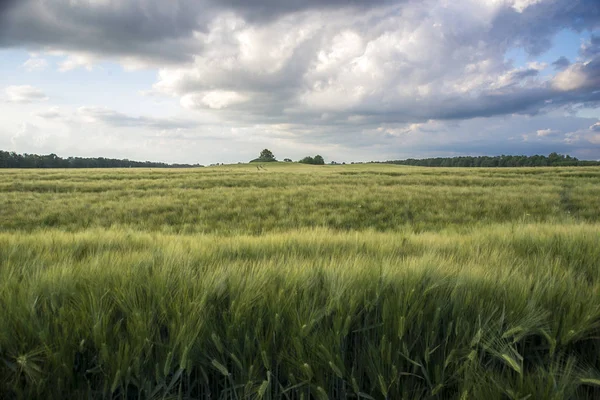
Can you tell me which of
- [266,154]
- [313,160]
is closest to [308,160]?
[313,160]

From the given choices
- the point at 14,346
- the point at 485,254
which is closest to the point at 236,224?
the point at 485,254

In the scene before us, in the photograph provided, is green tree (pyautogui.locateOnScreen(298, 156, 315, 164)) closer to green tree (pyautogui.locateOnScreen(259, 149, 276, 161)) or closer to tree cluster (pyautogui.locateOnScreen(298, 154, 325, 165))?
tree cluster (pyautogui.locateOnScreen(298, 154, 325, 165))

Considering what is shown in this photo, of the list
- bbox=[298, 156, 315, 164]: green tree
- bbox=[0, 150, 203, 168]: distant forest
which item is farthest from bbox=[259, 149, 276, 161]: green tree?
bbox=[0, 150, 203, 168]: distant forest

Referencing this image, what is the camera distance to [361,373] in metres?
1.12

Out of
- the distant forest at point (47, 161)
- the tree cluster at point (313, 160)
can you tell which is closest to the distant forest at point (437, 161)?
the distant forest at point (47, 161)

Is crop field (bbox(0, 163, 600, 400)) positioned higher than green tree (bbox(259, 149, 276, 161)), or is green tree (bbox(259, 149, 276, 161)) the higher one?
green tree (bbox(259, 149, 276, 161))

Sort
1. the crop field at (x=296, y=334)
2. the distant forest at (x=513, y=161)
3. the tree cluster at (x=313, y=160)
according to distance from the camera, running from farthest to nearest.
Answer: the tree cluster at (x=313, y=160)
the distant forest at (x=513, y=161)
the crop field at (x=296, y=334)

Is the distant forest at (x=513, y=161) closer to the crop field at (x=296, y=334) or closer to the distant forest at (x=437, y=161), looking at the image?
the distant forest at (x=437, y=161)

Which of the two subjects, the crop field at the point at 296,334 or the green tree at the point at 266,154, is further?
the green tree at the point at 266,154

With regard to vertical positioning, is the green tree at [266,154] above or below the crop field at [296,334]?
above

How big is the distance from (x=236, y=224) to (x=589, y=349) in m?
6.62

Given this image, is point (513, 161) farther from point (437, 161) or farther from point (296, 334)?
point (296, 334)

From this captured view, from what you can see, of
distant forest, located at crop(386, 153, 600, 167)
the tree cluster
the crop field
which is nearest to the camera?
the crop field

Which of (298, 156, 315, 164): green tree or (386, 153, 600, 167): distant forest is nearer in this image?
(386, 153, 600, 167): distant forest
